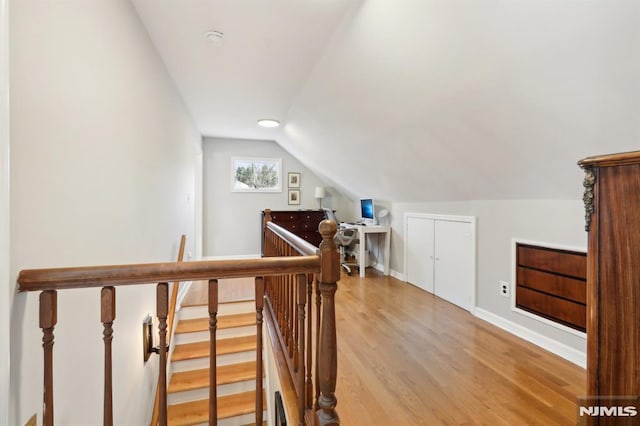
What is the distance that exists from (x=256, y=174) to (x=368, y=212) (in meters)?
2.42

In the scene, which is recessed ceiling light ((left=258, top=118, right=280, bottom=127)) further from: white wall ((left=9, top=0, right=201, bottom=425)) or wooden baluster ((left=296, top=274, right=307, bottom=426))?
wooden baluster ((left=296, top=274, right=307, bottom=426))

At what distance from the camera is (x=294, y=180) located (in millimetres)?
6297

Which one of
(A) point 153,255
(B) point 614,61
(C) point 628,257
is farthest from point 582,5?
(A) point 153,255

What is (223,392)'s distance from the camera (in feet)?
8.45

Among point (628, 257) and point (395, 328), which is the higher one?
point (628, 257)

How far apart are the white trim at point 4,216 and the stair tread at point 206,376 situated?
6.49ft

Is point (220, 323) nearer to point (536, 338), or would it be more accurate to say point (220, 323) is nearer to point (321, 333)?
point (321, 333)

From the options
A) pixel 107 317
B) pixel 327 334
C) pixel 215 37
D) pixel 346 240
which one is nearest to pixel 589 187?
pixel 327 334

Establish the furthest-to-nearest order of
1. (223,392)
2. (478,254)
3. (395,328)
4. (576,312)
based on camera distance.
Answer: (478,254) < (395,328) < (223,392) < (576,312)

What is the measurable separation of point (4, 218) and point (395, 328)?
2.80m

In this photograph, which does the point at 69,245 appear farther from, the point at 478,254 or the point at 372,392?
the point at 478,254

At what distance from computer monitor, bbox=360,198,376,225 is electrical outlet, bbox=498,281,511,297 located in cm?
249

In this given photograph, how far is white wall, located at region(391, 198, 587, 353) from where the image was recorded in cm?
228

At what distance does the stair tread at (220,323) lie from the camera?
2.95 m
